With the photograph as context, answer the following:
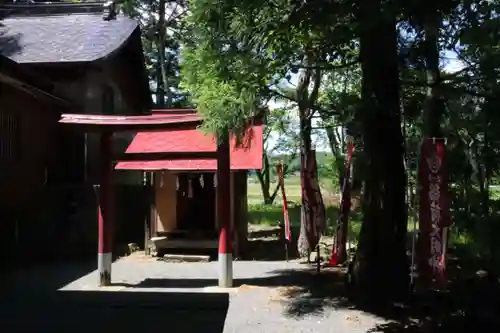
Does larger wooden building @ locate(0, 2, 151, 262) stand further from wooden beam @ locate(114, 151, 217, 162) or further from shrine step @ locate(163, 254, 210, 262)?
wooden beam @ locate(114, 151, 217, 162)

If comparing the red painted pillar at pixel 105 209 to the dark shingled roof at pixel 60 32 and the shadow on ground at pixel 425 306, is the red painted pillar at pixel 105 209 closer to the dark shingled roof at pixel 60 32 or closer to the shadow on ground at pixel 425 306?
the shadow on ground at pixel 425 306

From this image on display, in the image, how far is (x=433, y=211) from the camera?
6129 millimetres

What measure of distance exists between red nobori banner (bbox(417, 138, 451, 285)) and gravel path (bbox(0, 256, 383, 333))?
1.00m

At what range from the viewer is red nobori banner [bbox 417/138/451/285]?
6047 mm

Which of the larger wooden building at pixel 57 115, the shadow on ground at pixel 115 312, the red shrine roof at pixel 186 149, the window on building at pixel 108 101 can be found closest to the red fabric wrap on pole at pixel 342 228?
the red shrine roof at pixel 186 149

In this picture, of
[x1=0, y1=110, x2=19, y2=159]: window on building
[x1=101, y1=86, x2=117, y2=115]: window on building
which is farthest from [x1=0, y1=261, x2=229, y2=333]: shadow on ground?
[x1=101, y1=86, x2=117, y2=115]: window on building

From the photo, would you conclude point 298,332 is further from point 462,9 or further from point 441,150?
point 462,9

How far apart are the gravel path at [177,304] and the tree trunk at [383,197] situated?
63 centimetres

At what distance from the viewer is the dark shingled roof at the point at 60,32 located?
14367 mm

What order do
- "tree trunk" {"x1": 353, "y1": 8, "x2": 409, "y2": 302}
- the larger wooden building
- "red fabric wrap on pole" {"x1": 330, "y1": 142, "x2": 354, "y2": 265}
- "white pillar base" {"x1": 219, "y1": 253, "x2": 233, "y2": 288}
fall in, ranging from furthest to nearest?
1. the larger wooden building
2. "red fabric wrap on pole" {"x1": 330, "y1": 142, "x2": 354, "y2": 265}
3. "white pillar base" {"x1": 219, "y1": 253, "x2": 233, "y2": 288}
4. "tree trunk" {"x1": 353, "y1": 8, "x2": 409, "y2": 302}

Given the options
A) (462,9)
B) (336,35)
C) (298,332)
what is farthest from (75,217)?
(462,9)

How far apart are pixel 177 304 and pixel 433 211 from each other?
4.61m

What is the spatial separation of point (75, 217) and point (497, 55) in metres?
11.7

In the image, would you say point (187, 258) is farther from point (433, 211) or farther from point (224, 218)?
point (433, 211)
